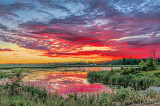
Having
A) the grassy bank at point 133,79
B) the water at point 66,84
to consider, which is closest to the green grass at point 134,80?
the grassy bank at point 133,79

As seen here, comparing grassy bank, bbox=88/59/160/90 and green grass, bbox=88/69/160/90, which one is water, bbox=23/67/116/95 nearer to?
grassy bank, bbox=88/59/160/90

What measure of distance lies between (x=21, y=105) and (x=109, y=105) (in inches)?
247

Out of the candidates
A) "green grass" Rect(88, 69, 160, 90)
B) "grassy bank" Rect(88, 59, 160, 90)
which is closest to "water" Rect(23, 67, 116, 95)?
"grassy bank" Rect(88, 59, 160, 90)

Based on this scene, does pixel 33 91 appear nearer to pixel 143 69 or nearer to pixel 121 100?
pixel 121 100

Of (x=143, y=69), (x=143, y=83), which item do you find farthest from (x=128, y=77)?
(x=143, y=69)

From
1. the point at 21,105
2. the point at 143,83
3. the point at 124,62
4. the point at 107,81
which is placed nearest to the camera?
the point at 21,105

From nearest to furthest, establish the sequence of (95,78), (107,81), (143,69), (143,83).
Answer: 1. (143,83)
2. (107,81)
3. (95,78)
4. (143,69)

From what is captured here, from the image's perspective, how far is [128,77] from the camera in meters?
29.1

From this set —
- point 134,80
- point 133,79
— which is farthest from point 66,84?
point 134,80

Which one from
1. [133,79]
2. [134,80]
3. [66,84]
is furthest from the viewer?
[66,84]

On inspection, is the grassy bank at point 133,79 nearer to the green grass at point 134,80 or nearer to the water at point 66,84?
the green grass at point 134,80

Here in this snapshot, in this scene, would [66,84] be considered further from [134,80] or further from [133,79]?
[134,80]

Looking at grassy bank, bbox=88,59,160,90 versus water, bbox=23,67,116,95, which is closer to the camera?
water, bbox=23,67,116,95

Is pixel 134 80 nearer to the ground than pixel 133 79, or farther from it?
nearer to the ground
